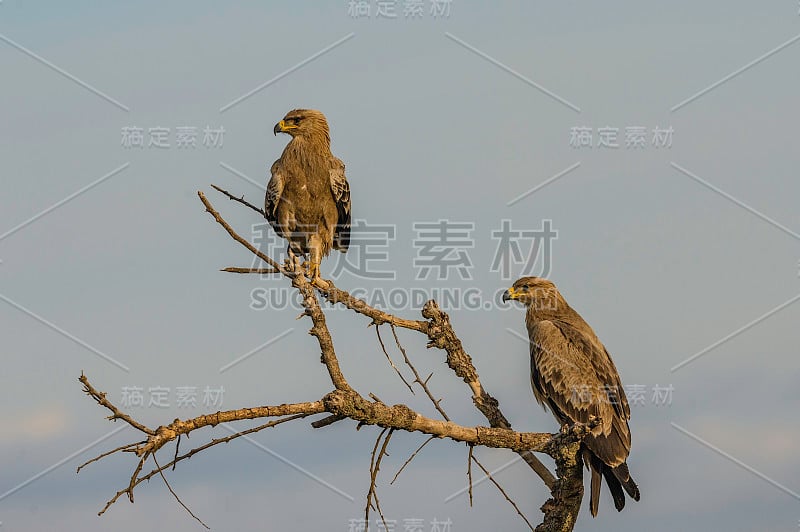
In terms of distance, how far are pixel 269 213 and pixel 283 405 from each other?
465cm

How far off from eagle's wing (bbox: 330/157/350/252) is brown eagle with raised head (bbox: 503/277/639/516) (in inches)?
79.0

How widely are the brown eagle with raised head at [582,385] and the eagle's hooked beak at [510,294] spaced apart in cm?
15

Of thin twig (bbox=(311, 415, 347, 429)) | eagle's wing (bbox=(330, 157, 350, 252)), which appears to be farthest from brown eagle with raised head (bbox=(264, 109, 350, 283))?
thin twig (bbox=(311, 415, 347, 429))

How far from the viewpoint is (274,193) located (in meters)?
10.1

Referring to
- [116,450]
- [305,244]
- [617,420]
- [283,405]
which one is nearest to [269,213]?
[305,244]

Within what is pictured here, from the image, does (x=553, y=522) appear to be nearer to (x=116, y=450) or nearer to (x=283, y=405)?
(x=283, y=405)

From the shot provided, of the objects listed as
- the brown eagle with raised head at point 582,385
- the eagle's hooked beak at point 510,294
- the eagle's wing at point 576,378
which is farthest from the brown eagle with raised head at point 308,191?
the eagle's wing at point 576,378

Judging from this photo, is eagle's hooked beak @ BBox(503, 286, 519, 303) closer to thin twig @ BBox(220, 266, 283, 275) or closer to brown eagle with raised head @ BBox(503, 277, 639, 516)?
brown eagle with raised head @ BBox(503, 277, 639, 516)

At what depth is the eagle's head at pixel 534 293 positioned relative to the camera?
9.84 meters

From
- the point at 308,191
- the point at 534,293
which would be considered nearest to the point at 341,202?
the point at 308,191

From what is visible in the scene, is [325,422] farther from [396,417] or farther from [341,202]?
[341,202]

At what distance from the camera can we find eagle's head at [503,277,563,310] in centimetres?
984

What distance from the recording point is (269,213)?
1023 centimetres

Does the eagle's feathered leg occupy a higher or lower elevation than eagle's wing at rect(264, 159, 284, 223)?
lower
